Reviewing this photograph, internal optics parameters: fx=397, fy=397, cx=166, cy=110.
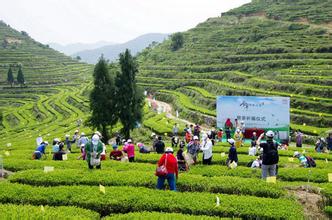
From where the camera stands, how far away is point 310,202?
1455 cm

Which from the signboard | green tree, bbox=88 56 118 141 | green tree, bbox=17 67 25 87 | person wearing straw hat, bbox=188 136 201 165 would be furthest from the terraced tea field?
green tree, bbox=88 56 118 141

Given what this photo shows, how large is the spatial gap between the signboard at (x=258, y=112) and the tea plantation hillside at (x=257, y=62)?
11.0 metres

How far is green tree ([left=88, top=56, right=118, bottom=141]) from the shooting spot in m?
41.0

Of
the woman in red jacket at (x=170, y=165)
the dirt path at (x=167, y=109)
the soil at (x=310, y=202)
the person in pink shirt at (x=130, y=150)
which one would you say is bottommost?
the dirt path at (x=167, y=109)

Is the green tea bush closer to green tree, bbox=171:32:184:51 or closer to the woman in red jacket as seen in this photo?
the woman in red jacket

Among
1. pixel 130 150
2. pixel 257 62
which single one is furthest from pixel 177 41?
pixel 130 150

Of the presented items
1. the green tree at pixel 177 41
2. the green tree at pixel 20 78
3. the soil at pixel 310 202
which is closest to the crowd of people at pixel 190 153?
the soil at pixel 310 202

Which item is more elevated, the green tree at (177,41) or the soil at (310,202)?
the green tree at (177,41)

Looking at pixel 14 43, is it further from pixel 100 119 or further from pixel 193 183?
pixel 193 183

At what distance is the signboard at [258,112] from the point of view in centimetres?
3219

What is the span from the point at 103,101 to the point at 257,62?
39.5 metres

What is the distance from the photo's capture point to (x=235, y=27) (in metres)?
101

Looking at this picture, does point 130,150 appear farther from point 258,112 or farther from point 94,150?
point 258,112

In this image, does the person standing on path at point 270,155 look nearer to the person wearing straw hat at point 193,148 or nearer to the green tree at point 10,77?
the person wearing straw hat at point 193,148
